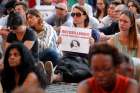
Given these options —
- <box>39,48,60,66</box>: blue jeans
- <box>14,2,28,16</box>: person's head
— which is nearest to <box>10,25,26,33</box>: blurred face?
<box>39,48,60,66</box>: blue jeans

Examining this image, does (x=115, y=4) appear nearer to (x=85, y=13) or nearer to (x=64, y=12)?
(x=64, y=12)

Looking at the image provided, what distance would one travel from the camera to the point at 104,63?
3.41 meters

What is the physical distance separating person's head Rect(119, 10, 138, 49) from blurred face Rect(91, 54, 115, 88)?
322 cm

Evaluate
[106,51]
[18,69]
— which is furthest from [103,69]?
[18,69]

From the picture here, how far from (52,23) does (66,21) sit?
31 cm

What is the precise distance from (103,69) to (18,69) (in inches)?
101

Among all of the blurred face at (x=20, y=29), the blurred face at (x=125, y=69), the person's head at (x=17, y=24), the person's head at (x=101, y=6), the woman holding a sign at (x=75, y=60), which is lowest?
the woman holding a sign at (x=75, y=60)

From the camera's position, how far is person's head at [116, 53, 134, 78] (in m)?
3.72

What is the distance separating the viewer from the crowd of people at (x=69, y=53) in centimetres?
350

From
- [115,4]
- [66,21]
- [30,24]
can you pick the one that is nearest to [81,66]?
[30,24]

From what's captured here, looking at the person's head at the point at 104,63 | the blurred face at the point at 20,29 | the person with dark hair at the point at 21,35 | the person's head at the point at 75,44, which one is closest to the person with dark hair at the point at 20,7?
the person's head at the point at 75,44

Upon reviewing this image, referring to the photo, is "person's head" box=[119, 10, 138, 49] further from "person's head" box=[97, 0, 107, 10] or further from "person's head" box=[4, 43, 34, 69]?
"person's head" box=[97, 0, 107, 10]

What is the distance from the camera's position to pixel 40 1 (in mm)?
12805

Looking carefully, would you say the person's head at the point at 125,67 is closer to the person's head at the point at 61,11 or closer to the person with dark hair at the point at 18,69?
the person with dark hair at the point at 18,69
